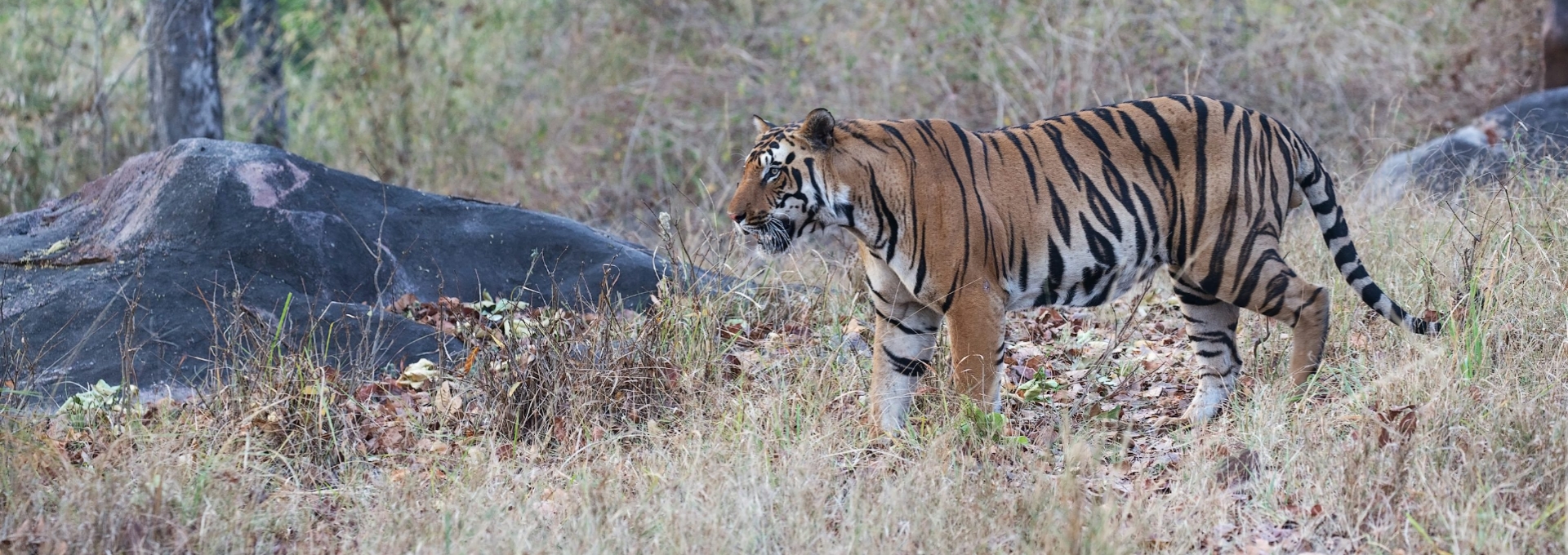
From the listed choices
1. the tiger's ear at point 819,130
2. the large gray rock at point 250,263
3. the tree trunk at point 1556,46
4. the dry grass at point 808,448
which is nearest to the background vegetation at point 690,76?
the tree trunk at point 1556,46

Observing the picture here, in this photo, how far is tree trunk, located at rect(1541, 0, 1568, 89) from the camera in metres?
11.3

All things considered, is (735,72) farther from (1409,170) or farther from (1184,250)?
(1184,250)

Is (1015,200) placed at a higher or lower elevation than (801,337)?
higher

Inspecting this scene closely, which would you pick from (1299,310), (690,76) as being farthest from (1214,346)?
(690,76)

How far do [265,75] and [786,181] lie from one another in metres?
10.0

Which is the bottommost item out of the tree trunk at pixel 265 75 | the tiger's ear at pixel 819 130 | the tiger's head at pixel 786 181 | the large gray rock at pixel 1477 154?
the tree trunk at pixel 265 75

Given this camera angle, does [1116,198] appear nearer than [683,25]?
Yes

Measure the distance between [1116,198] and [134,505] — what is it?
3551mm

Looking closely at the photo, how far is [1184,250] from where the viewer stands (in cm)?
488

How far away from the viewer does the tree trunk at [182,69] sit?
9.83m

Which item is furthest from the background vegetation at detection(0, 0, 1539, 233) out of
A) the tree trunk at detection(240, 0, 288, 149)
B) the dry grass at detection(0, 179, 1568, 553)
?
the dry grass at detection(0, 179, 1568, 553)

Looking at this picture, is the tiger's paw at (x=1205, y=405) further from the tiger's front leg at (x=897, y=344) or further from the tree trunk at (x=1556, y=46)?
the tree trunk at (x=1556, y=46)

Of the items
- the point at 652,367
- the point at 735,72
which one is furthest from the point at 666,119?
the point at 652,367

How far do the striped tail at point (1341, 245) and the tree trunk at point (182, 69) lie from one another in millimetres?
8424
